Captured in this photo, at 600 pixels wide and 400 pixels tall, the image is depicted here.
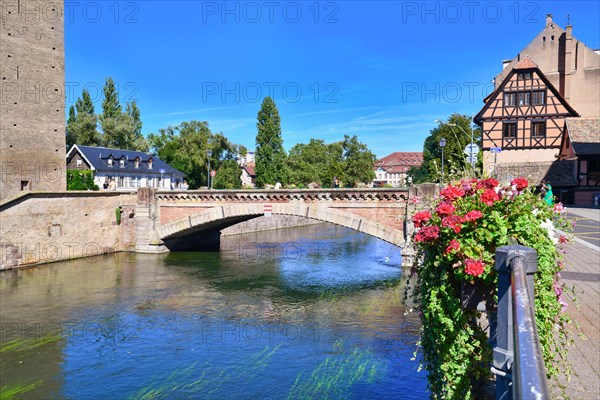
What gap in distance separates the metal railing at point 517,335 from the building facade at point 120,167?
49229 mm

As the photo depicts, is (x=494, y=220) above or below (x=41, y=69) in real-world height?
below

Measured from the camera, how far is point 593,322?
27.1 feet

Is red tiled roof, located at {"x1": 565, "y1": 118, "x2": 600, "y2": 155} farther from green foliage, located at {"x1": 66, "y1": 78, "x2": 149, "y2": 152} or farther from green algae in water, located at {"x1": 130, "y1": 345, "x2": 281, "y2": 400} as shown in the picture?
green foliage, located at {"x1": 66, "y1": 78, "x2": 149, "y2": 152}

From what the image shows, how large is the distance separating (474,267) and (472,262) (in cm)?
6

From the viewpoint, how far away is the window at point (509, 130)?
3897 centimetres

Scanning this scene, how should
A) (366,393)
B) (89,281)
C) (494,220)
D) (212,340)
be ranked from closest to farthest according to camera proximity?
(494,220) → (366,393) → (212,340) → (89,281)

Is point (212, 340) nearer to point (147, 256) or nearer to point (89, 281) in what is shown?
point (89, 281)

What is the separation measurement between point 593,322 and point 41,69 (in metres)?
33.6

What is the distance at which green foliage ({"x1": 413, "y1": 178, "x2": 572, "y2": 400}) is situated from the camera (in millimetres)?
3883

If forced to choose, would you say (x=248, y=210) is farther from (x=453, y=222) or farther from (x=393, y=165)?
(x=393, y=165)

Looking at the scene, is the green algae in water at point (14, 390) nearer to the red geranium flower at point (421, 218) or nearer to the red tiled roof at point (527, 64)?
the red geranium flower at point (421, 218)

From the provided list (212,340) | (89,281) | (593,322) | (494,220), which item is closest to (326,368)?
(212,340)

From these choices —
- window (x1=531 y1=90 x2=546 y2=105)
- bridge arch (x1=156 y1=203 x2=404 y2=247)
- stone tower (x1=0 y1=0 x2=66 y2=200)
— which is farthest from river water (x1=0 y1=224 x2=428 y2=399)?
window (x1=531 y1=90 x2=546 y2=105)

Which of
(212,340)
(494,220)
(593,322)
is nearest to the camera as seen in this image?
(494,220)
